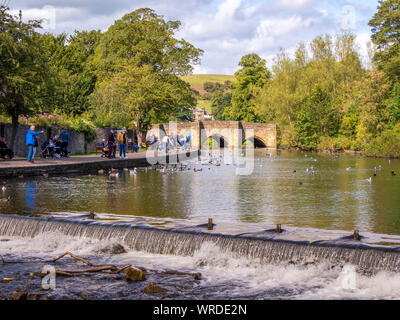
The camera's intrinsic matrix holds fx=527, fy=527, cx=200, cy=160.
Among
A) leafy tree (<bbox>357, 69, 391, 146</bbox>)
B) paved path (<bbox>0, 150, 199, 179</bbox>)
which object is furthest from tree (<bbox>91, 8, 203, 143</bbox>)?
paved path (<bbox>0, 150, 199, 179</bbox>)

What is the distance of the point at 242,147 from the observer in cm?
7019

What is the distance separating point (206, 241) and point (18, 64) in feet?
57.8

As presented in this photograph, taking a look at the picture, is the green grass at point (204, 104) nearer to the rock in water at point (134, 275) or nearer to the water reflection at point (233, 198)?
the water reflection at point (233, 198)

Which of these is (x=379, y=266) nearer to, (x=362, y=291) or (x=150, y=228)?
(x=362, y=291)

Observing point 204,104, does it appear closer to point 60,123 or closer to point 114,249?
point 60,123

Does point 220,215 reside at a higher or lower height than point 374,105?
lower

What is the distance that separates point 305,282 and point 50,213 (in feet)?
23.2

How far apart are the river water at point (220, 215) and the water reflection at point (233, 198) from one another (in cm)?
3

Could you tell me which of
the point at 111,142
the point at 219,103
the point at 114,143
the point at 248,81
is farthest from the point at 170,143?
the point at 219,103

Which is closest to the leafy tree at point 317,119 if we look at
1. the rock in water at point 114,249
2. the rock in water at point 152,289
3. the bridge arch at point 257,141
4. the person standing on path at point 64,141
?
the bridge arch at point 257,141

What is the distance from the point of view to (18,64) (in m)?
23.6

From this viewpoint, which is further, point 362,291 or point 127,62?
point 127,62

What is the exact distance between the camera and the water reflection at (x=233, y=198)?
12508mm
